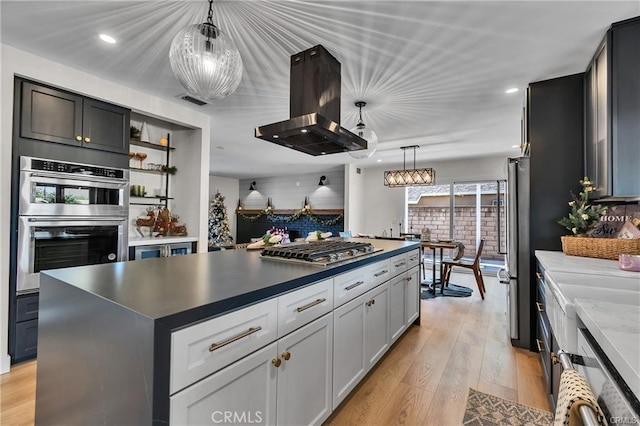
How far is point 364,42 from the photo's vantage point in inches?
87.1

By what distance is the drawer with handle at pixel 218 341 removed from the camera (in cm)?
87

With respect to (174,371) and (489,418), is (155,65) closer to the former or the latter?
(174,371)

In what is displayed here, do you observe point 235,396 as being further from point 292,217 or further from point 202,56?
point 292,217

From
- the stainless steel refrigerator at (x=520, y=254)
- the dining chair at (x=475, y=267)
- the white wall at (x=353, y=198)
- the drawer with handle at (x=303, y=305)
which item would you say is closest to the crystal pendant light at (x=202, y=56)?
the drawer with handle at (x=303, y=305)

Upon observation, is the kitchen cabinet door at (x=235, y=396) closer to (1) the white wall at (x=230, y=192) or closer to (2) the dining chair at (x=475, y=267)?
(2) the dining chair at (x=475, y=267)

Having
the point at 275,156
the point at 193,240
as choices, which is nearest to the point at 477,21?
the point at 193,240

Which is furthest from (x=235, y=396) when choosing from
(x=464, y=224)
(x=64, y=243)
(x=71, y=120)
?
(x=464, y=224)

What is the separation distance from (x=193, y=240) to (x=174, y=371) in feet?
9.88

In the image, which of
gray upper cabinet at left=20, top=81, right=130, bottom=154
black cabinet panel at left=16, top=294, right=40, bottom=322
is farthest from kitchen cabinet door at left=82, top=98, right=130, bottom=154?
black cabinet panel at left=16, top=294, right=40, bottom=322

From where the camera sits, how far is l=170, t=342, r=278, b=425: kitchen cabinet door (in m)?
0.90

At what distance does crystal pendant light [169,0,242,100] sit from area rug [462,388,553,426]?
2475 mm

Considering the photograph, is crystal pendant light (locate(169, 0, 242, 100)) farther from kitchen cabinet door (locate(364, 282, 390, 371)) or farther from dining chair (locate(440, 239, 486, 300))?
dining chair (locate(440, 239, 486, 300))

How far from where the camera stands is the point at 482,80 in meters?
2.81

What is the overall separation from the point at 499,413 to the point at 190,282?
2.03 m
